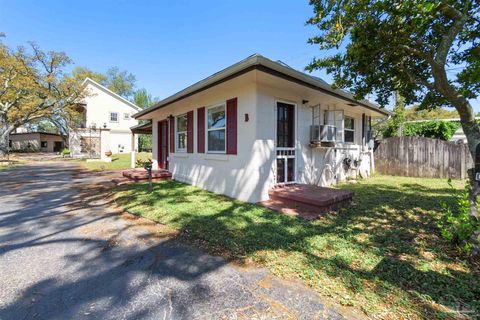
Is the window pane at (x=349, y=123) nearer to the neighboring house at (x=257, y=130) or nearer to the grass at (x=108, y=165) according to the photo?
the neighboring house at (x=257, y=130)

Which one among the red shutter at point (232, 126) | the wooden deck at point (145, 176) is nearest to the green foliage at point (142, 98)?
the wooden deck at point (145, 176)

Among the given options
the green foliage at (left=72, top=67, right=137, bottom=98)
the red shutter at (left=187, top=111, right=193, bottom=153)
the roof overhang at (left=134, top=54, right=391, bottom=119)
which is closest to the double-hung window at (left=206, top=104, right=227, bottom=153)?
the roof overhang at (left=134, top=54, right=391, bottom=119)

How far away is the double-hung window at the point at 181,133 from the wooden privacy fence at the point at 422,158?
869 cm

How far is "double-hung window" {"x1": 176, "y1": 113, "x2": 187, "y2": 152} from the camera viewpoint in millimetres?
8312

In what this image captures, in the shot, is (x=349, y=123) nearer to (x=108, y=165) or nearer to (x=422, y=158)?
(x=422, y=158)

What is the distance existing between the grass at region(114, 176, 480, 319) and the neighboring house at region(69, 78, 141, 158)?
22319 mm

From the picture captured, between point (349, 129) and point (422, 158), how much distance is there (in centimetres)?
328

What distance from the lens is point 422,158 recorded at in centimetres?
941

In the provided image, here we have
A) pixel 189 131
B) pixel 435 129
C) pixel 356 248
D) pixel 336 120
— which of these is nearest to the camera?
pixel 356 248

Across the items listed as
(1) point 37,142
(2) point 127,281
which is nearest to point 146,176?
(2) point 127,281

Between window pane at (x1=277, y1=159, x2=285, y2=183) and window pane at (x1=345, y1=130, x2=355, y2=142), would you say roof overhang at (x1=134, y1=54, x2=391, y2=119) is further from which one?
window pane at (x1=345, y1=130, x2=355, y2=142)

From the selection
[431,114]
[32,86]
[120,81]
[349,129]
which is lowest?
[349,129]

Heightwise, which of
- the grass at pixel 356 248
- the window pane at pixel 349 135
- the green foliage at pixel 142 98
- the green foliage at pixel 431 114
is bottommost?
the grass at pixel 356 248

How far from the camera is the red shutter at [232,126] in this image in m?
5.74
